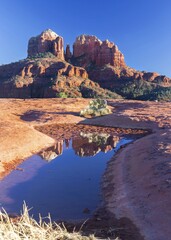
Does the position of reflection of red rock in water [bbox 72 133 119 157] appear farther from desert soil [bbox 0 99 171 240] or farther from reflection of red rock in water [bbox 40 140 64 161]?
desert soil [bbox 0 99 171 240]

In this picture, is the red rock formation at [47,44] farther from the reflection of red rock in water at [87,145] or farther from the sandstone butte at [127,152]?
the reflection of red rock in water at [87,145]

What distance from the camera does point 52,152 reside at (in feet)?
64.3

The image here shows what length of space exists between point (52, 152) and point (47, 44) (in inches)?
3852

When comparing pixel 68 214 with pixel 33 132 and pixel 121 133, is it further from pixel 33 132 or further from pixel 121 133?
pixel 121 133

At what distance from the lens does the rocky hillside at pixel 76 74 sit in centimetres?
7888

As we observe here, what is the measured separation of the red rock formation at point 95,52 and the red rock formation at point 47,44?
208 inches

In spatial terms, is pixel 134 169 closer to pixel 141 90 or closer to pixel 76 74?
pixel 141 90

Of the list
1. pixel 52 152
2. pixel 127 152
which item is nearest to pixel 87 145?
pixel 52 152

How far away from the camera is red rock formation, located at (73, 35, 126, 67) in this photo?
101250 millimetres

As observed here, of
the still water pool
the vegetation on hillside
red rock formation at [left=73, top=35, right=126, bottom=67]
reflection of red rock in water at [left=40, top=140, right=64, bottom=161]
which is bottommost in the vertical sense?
the still water pool

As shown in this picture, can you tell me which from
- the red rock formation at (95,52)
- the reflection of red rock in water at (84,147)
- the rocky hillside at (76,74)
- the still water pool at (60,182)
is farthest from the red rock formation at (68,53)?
the still water pool at (60,182)

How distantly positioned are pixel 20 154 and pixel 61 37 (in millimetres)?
97955

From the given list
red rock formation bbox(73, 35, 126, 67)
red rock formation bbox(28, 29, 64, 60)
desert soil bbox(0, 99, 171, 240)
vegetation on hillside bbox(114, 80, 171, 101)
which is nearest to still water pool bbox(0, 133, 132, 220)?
desert soil bbox(0, 99, 171, 240)

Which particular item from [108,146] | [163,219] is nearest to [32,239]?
[163,219]
